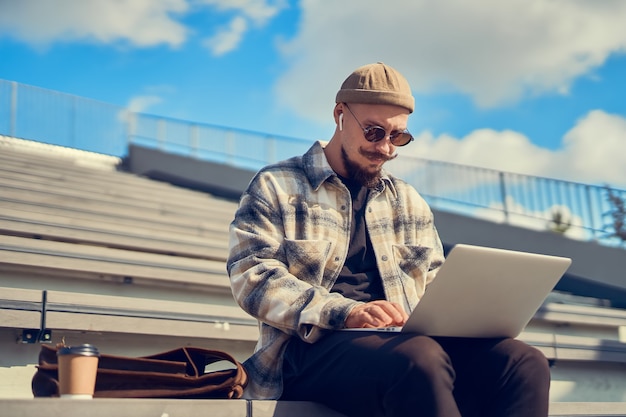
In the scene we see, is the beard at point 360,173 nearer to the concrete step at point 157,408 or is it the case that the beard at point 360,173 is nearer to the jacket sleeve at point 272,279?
the jacket sleeve at point 272,279

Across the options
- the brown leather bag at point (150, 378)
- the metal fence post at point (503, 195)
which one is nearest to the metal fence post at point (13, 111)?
the metal fence post at point (503, 195)

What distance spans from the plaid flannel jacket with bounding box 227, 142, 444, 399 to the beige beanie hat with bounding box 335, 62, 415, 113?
7.9 inches

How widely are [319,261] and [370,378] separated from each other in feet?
1.41

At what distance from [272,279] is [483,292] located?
1.70 feet

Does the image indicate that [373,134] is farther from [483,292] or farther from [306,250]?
[483,292]

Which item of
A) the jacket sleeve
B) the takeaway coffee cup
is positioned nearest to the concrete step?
the takeaway coffee cup

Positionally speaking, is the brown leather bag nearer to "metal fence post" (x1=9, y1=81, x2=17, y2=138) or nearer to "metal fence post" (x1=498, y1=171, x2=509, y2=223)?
"metal fence post" (x1=498, y1=171, x2=509, y2=223)

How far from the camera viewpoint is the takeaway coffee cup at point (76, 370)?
5.61 feet

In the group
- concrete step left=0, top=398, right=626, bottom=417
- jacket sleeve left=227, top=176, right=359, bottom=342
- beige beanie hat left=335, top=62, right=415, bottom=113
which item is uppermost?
beige beanie hat left=335, top=62, right=415, bottom=113

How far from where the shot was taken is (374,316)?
77.0 inches

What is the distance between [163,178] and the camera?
9117 millimetres

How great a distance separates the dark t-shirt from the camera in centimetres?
222

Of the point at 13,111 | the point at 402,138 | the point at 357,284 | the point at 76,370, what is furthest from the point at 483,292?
the point at 13,111

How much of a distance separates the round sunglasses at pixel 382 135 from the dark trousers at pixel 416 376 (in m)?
0.59
